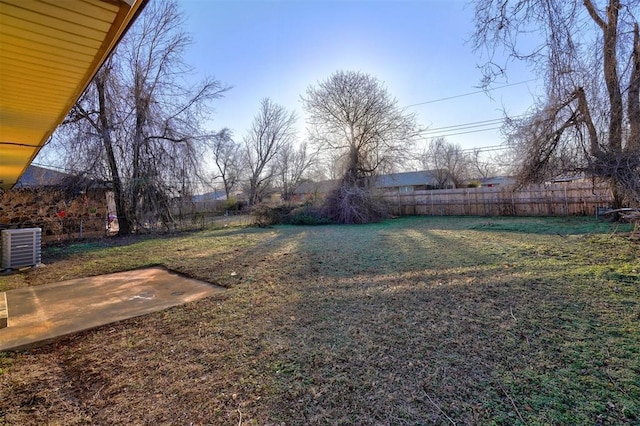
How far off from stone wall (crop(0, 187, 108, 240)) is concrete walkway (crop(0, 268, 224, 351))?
20.3ft

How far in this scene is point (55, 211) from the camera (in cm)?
895

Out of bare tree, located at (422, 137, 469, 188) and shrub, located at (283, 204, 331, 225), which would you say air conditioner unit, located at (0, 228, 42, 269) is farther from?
bare tree, located at (422, 137, 469, 188)

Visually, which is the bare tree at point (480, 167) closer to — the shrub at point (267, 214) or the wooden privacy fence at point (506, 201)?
the wooden privacy fence at point (506, 201)

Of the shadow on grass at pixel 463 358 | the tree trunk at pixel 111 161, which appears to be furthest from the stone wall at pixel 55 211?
the shadow on grass at pixel 463 358

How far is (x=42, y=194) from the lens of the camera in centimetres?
870

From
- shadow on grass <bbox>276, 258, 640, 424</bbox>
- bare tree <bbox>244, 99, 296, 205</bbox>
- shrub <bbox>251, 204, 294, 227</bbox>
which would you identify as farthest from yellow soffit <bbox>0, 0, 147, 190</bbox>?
bare tree <bbox>244, 99, 296, 205</bbox>

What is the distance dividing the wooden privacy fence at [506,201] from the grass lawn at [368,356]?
7.08 meters

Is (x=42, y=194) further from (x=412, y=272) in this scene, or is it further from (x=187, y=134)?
(x=412, y=272)

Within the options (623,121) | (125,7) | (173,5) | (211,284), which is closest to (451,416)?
(125,7)

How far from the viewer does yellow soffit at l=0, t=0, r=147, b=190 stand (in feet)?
4.85

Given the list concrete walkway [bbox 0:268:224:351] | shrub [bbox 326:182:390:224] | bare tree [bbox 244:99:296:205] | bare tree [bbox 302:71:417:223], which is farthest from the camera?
bare tree [bbox 244:99:296:205]

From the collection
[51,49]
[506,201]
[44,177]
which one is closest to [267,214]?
[44,177]

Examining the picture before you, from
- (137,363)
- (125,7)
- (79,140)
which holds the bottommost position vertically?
(137,363)

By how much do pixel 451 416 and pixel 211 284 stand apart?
356 cm
